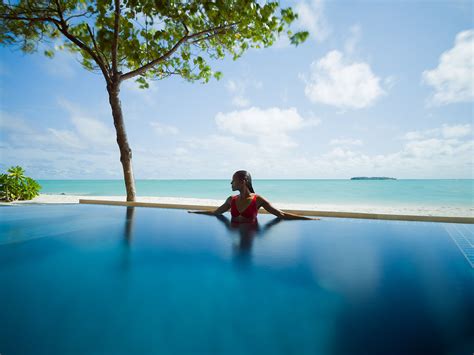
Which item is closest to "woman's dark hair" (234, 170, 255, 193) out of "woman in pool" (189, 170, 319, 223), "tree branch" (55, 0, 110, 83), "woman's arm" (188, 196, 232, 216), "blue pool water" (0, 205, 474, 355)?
"woman in pool" (189, 170, 319, 223)

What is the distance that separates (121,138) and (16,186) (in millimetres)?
4734

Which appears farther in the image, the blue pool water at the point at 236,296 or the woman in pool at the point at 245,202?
the woman in pool at the point at 245,202

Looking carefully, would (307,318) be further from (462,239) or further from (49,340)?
(462,239)

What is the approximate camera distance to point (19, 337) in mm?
1191

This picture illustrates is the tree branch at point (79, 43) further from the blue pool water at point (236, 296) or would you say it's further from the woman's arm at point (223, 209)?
the blue pool water at point (236, 296)

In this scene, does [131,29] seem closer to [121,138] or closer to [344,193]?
[121,138]

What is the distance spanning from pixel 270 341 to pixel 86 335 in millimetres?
830

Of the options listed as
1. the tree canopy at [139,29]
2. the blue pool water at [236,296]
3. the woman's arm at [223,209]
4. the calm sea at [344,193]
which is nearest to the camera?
the blue pool water at [236,296]

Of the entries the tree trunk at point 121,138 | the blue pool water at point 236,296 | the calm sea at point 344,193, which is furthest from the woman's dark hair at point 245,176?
the calm sea at point 344,193

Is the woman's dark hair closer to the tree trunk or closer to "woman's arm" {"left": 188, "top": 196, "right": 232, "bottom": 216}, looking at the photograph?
"woman's arm" {"left": 188, "top": 196, "right": 232, "bottom": 216}

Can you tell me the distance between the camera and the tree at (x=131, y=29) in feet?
25.0

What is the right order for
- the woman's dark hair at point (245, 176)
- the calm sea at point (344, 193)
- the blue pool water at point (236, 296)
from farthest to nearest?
the calm sea at point (344, 193) → the woman's dark hair at point (245, 176) → the blue pool water at point (236, 296)

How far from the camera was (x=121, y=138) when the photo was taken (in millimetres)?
8172

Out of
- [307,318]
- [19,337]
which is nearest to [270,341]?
[307,318]
